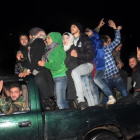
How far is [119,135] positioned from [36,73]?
1.74 meters

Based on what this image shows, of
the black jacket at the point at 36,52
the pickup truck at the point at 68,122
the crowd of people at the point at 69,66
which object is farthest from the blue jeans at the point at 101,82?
the black jacket at the point at 36,52

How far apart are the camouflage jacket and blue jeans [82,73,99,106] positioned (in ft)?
3.72

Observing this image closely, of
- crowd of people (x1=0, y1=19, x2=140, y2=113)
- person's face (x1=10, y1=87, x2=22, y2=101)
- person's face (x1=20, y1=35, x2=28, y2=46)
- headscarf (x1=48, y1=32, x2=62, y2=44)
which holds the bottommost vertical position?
person's face (x1=10, y1=87, x2=22, y2=101)

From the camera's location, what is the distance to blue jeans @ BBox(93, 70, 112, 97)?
12.6 feet

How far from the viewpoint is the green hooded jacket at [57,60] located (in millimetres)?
3354

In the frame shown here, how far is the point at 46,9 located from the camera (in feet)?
92.7

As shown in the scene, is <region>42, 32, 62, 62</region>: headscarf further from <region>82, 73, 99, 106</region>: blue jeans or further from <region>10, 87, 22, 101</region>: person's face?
<region>82, 73, 99, 106</region>: blue jeans

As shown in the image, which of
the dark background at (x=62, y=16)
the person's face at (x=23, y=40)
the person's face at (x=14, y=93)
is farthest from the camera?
the dark background at (x=62, y=16)

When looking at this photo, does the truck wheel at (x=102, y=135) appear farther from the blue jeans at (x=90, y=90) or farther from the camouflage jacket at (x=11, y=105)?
the camouflage jacket at (x=11, y=105)

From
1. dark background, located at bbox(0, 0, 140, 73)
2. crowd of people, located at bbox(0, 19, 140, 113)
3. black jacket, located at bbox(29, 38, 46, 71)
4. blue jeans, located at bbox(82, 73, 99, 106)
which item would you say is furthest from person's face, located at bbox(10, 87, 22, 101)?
dark background, located at bbox(0, 0, 140, 73)

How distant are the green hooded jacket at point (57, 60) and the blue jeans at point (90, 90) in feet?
1.65

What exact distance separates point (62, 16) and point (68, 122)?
82.0 ft

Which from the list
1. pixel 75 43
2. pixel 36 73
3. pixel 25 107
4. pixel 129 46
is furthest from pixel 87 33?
pixel 129 46

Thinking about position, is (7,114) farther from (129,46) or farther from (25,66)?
(129,46)
